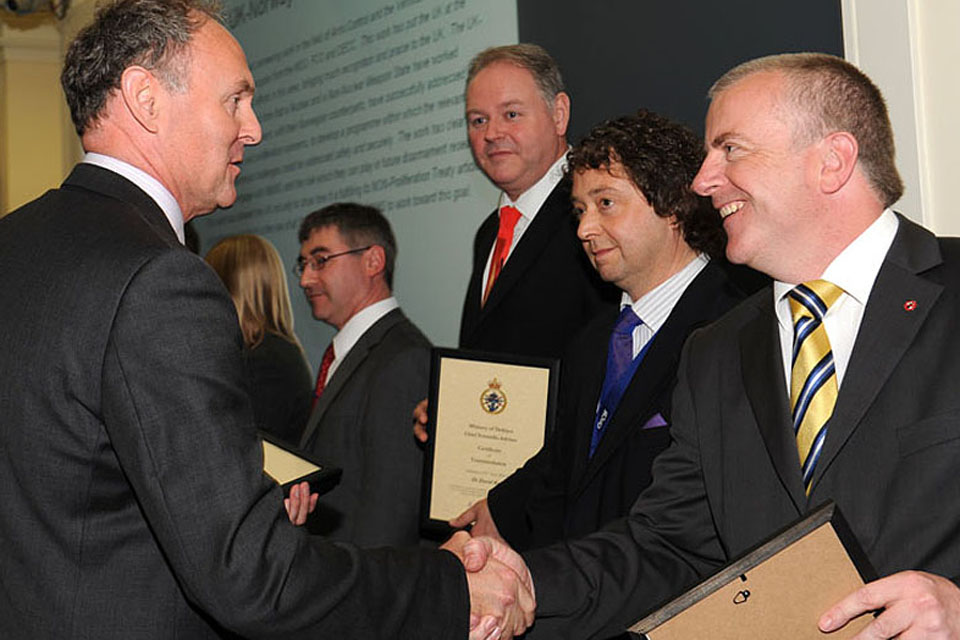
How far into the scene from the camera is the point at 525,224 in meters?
3.89

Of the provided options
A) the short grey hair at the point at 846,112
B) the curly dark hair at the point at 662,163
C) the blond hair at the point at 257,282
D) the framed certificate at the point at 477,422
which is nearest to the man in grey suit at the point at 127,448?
the short grey hair at the point at 846,112

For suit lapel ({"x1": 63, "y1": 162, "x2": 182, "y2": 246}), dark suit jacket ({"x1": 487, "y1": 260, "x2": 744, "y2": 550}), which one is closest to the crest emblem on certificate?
dark suit jacket ({"x1": 487, "y1": 260, "x2": 744, "y2": 550})

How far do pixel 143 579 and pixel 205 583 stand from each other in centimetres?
10

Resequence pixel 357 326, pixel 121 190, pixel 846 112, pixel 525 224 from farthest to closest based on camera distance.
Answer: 1. pixel 357 326
2. pixel 525 224
3. pixel 846 112
4. pixel 121 190

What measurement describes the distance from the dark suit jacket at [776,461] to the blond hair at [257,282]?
8.52 feet

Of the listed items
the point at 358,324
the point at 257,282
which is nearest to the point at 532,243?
the point at 358,324

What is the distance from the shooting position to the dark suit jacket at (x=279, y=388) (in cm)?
475

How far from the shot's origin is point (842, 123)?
2305 mm

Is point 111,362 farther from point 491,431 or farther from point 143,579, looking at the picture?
point 491,431

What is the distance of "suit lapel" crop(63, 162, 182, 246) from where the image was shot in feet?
6.77

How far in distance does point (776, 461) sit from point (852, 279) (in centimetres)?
35

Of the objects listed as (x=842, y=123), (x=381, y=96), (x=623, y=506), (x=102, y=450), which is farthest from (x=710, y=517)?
(x=381, y=96)

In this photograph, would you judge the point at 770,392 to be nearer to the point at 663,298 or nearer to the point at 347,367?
the point at 663,298

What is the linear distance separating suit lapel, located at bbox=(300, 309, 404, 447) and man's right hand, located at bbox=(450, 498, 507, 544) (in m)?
0.84
